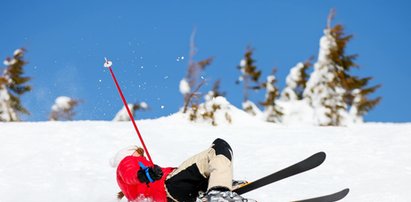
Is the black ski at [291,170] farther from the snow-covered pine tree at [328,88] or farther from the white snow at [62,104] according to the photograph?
the white snow at [62,104]

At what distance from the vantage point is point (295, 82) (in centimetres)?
3006

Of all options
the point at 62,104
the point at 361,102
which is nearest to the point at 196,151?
the point at 361,102

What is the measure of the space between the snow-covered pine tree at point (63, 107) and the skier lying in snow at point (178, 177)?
89.0 ft

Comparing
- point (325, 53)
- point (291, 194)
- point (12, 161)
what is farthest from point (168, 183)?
point (325, 53)

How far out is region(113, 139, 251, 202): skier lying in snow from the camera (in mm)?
3246

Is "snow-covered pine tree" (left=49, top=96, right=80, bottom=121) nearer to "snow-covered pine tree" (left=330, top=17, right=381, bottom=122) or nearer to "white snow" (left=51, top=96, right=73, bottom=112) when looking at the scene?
"white snow" (left=51, top=96, right=73, bottom=112)

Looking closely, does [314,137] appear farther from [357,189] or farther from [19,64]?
[19,64]

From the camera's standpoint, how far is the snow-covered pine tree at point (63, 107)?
30039 mm

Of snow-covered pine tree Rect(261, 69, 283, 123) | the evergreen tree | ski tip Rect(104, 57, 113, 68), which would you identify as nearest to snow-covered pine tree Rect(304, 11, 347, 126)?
the evergreen tree

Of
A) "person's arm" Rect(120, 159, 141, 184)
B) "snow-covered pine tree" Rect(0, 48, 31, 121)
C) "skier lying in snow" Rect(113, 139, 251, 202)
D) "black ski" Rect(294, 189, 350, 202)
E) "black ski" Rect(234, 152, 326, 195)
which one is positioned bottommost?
"black ski" Rect(294, 189, 350, 202)

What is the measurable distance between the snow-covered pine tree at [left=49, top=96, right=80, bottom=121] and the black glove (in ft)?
90.2

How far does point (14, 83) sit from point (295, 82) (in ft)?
54.1

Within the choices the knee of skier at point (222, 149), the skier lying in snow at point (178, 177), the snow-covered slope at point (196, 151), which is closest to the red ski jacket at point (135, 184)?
the skier lying in snow at point (178, 177)

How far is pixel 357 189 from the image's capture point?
16.1 ft
